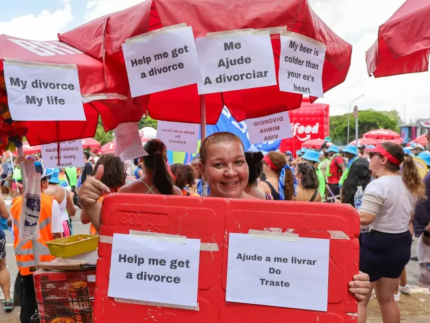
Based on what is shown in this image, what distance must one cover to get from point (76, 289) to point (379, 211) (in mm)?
2866

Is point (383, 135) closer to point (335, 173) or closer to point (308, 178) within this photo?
point (335, 173)

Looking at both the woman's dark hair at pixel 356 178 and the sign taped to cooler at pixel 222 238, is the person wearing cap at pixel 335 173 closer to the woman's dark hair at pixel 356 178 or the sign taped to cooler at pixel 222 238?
the woman's dark hair at pixel 356 178

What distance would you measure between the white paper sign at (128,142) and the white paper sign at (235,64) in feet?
5.87

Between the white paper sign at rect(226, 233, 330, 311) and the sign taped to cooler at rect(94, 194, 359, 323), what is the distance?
1 cm

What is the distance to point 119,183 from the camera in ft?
16.5

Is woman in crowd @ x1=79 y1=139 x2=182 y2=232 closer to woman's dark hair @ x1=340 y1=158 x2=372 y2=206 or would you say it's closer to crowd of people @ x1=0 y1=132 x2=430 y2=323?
crowd of people @ x1=0 y1=132 x2=430 y2=323

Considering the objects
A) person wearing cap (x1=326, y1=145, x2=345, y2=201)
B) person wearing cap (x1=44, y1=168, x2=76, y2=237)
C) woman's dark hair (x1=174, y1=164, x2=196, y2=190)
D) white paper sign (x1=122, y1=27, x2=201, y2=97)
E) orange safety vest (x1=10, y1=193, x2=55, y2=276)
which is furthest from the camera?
person wearing cap (x1=326, y1=145, x2=345, y2=201)

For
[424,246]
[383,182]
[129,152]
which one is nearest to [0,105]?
[129,152]

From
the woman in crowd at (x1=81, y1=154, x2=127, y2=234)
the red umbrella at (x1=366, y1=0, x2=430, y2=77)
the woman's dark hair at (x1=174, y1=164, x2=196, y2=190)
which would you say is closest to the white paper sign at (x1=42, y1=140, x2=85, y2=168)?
the woman in crowd at (x1=81, y1=154, x2=127, y2=234)

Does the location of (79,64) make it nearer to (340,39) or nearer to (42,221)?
(340,39)

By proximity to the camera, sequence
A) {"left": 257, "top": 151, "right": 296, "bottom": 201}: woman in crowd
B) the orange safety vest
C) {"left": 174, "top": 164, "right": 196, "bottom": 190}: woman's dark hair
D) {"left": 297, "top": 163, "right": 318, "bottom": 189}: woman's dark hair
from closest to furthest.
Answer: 1. the orange safety vest
2. {"left": 257, "top": 151, "right": 296, "bottom": 201}: woman in crowd
3. {"left": 297, "top": 163, "right": 318, "bottom": 189}: woman's dark hair
4. {"left": 174, "top": 164, "right": 196, "bottom": 190}: woman's dark hair

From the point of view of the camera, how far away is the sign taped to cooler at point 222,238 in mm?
1877

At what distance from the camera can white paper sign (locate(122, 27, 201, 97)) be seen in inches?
94.7

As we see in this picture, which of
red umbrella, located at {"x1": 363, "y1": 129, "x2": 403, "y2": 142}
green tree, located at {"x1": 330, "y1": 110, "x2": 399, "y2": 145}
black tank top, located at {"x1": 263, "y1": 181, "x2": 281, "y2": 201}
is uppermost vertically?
green tree, located at {"x1": 330, "y1": 110, "x2": 399, "y2": 145}
